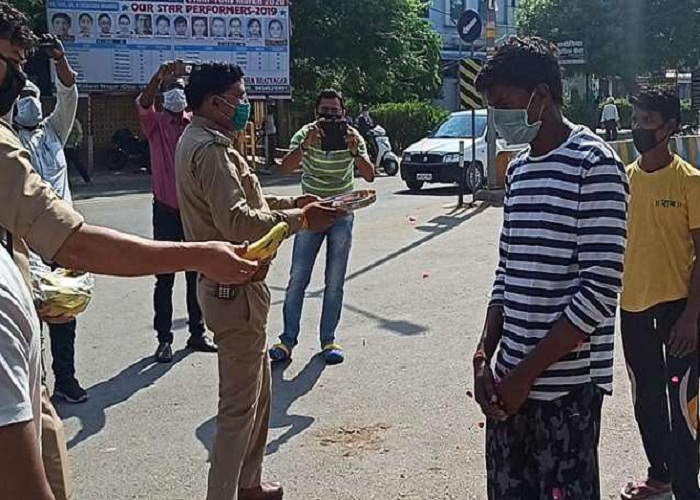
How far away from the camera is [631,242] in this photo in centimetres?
402

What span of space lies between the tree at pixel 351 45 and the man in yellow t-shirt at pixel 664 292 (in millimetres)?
22250

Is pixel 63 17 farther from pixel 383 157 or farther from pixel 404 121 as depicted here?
pixel 404 121

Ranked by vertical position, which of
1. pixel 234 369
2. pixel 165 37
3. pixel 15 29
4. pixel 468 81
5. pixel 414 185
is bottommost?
pixel 234 369

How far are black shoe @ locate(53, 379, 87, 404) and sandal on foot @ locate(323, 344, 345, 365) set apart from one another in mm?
1695

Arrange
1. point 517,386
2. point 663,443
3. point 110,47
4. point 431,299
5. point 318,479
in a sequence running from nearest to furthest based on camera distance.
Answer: point 517,386
point 663,443
point 318,479
point 431,299
point 110,47

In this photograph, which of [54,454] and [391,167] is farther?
[391,167]

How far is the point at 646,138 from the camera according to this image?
3.96 metres

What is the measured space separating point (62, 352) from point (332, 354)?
6.09 ft

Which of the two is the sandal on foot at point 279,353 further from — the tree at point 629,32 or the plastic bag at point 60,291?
the tree at point 629,32

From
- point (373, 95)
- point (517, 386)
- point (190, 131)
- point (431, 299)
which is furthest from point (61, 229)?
point (373, 95)

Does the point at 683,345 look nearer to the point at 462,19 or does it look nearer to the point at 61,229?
the point at 61,229

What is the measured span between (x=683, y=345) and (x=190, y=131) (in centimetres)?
230

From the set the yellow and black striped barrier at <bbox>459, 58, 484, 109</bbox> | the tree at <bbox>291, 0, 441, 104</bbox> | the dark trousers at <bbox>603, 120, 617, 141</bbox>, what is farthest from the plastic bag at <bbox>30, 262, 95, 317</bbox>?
the dark trousers at <bbox>603, 120, 617, 141</bbox>

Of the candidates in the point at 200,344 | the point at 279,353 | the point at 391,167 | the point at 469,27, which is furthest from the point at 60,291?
the point at 391,167
